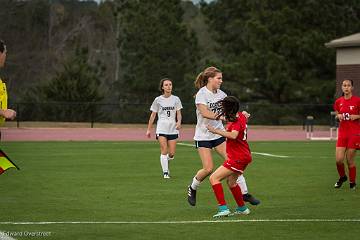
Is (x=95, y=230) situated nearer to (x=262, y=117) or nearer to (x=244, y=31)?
(x=262, y=117)

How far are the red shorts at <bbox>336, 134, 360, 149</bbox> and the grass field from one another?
791mm

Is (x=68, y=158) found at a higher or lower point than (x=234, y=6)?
lower

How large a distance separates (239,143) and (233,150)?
0.40ft

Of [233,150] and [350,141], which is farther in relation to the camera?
[350,141]

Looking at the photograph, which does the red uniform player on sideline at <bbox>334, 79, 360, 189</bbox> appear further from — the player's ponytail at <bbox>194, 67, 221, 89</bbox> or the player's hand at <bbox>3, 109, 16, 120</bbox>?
the player's hand at <bbox>3, 109, 16, 120</bbox>

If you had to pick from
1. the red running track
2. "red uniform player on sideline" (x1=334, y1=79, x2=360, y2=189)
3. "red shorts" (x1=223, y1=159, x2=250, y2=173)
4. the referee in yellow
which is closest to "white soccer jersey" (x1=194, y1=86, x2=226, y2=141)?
"red shorts" (x1=223, y1=159, x2=250, y2=173)

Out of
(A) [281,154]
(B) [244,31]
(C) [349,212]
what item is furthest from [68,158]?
(B) [244,31]

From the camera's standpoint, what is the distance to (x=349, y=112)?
1616 centimetres

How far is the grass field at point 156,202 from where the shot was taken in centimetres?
1084

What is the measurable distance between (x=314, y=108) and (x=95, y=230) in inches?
1891

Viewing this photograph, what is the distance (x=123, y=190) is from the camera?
16.4 m

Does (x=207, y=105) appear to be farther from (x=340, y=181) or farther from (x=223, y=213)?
(x=340, y=181)

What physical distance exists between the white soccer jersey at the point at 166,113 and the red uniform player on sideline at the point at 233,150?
737cm

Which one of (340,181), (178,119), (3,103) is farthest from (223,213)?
(178,119)
